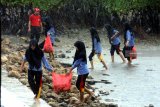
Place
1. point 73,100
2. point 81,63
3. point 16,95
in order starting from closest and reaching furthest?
point 16,95
point 81,63
point 73,100

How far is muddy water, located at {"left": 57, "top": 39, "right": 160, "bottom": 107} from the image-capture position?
11.8m

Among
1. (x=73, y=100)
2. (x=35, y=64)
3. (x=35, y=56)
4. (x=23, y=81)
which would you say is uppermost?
(x=35, y=56)

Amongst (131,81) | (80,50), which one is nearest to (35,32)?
(131,81)

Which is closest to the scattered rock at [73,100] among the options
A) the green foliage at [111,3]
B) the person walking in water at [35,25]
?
the person walking in water at [35,25]

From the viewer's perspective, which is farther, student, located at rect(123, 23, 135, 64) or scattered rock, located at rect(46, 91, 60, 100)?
student, located at rect(123, 23, 135, 64)

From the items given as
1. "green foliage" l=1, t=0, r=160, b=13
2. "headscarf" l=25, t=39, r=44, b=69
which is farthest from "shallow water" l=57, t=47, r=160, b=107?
"green foliage" l=1, t=0, r=160, b=13

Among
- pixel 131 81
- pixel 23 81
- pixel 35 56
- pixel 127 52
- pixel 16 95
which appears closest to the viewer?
pixel 35 56

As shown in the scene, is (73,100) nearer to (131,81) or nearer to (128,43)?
(131,81)

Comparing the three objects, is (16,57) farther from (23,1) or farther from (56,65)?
(23,1)

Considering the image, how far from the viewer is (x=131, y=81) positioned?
14000 mm

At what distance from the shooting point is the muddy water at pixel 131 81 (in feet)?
38.8

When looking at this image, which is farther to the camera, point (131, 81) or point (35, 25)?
point (35, 25)

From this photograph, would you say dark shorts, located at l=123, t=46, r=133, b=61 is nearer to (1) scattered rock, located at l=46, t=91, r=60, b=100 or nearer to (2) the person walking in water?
(2) the person walking in water

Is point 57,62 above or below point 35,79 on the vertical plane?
below
